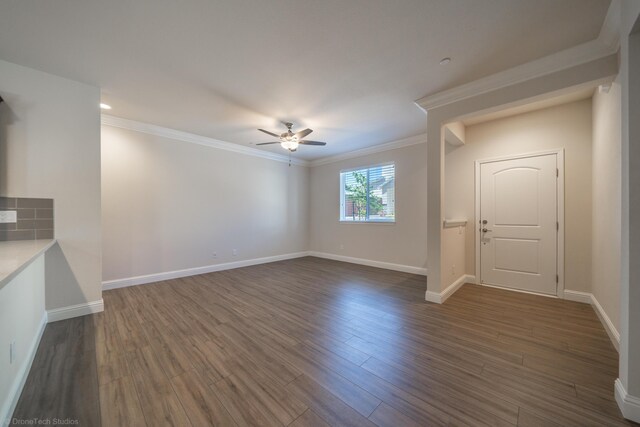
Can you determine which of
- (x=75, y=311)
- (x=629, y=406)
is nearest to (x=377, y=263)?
(x=629, y=406)

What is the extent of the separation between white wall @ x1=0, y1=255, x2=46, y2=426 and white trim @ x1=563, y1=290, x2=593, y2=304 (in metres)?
5.36

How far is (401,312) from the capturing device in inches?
111

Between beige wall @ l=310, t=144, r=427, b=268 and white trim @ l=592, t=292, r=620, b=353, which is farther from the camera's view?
beige wall @ l=310, t=144, r=427, b=268

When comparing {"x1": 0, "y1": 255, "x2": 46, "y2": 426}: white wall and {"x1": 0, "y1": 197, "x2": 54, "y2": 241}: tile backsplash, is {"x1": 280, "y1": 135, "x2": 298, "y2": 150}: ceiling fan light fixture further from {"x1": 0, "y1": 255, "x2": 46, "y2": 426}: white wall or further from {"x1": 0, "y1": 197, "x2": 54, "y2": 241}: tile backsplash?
{"x1": 0, "y1": 255, "x2": 46, "y2": 426}: white wall

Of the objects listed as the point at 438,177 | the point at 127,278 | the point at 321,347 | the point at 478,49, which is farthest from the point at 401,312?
the point at 127,278

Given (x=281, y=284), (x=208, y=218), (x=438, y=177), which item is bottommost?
(x=281, y=284)

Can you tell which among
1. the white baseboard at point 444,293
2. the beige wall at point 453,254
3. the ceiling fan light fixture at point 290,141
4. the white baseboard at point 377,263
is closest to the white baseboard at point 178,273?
the white baseboard at point 377,263

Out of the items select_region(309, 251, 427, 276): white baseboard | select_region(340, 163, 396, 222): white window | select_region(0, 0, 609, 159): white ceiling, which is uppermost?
select_region(0, 0, 609, 159): white ceiling

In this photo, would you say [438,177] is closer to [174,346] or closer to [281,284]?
[281,284]

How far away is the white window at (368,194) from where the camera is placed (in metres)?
5.18

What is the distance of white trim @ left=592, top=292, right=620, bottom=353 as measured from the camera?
6.77 feet

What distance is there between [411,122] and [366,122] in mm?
767

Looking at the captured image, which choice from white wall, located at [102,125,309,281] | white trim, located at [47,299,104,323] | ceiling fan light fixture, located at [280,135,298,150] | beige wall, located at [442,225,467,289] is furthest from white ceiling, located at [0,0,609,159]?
white trim, located at [47,299,104,323]

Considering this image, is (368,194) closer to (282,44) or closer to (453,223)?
(453,223)
